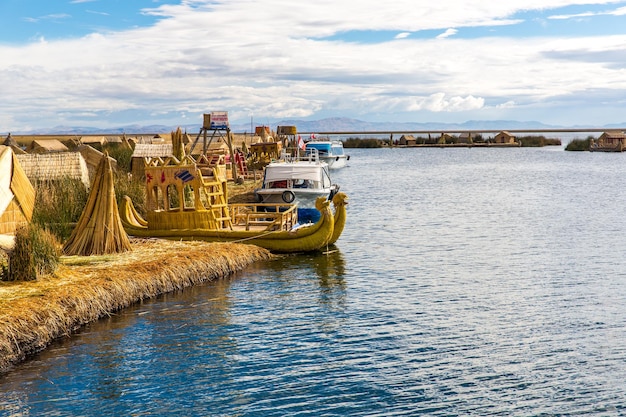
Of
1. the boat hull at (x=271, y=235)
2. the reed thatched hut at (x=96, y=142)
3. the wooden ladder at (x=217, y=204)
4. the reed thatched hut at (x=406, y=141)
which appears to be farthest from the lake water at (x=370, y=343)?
the reed thatched hut at (x=406, y=141)

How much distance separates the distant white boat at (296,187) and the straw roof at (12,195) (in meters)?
12.5

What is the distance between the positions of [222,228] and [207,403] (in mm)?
12523

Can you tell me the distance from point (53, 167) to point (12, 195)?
818 cm

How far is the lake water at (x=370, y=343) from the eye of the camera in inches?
471

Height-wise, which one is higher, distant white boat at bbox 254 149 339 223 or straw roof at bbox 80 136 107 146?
straw roof at bbox 80 136 107 146

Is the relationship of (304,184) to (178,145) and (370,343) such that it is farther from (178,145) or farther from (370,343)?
(370,343)

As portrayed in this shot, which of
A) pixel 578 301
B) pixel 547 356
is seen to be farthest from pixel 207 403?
pixel 578 301

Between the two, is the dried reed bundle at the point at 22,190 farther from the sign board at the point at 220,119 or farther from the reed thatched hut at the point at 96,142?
the reed thatched hut at the point at 96,142

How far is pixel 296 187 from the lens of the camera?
3403 cm

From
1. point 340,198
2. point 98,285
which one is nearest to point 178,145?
point 340,198

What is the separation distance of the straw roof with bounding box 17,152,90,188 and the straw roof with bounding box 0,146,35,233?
5436 mm

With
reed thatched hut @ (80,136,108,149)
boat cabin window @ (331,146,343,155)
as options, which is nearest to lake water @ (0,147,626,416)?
reed thatched hut @ (80,136,108,149)

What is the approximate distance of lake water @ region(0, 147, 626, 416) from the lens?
11969mm

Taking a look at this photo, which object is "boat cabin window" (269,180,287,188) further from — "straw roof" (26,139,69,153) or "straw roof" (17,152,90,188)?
"straw roof" (26,139,69,153)
